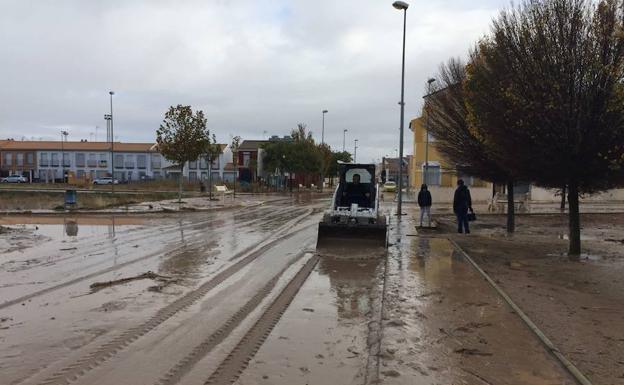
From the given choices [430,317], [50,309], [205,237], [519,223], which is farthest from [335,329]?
[519,223]

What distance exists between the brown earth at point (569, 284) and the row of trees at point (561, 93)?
5.54 ft

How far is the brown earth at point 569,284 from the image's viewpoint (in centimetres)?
626

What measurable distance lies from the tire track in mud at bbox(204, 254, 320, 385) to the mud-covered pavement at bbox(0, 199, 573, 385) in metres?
0.02

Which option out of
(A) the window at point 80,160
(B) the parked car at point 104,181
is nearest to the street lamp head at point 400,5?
(B) the parked car at point 104,181

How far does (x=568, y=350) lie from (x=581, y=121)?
7173 mm

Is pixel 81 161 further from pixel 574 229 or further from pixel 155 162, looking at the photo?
pixel 574 229

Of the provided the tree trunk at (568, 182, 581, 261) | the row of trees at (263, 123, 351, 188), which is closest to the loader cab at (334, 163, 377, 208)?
the tree trunk at (568, 182, 581, 261)

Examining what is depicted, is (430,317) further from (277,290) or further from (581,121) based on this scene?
(581,121)

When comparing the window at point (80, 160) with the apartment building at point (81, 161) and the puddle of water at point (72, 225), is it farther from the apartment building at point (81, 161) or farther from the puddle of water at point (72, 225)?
the puddle of water at point (72, 225)

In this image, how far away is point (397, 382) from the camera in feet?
16.9

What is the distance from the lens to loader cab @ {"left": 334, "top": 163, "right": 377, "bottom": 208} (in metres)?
16.9

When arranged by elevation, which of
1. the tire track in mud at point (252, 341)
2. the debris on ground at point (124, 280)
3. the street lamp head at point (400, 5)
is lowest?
the tire track in mud at point (252, 341)

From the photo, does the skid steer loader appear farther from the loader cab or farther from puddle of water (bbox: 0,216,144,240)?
puddle of water (bbox: 0,216,144,240)

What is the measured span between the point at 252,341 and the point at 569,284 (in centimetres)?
655
